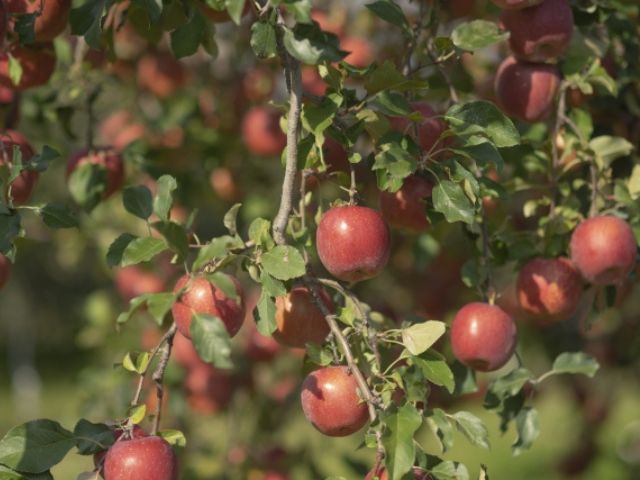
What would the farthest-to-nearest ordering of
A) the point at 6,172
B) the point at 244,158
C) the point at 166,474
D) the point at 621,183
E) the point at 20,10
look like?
the point at 244,158 < the point at 621,183 < the point at 20,10 < the point at 6,172 < the point at 166,474

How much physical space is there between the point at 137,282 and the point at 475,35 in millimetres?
1612

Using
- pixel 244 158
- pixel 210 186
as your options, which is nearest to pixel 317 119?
pixel 210 186

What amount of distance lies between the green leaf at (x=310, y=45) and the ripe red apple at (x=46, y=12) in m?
0.46

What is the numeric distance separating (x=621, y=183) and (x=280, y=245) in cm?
64

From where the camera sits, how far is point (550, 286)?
152 cm

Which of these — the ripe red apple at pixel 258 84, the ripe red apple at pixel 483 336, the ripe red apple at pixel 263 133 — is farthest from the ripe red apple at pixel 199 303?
the ripe red apple at pixel 258 84

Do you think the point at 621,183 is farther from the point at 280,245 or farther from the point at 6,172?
the point at 6,172

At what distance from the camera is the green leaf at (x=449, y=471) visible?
3.72 feet

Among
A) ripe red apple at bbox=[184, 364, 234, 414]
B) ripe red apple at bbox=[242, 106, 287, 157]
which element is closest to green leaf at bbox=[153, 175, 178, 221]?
ripe red apple at bbox=[242, 106, 287, 157]

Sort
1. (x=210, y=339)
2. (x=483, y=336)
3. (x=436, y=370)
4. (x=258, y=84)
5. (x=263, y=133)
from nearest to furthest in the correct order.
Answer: (x=210, y=339) → (x=436, y=370) → (x=483, y=336) → (x=263, y=133) → (x=258, y=84)

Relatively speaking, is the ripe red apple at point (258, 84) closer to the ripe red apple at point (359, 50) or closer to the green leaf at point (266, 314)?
the ripe red apple at point (359, 50)

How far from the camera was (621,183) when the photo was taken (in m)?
1.55

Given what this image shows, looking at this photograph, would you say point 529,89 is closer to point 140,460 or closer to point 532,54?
point 532,54

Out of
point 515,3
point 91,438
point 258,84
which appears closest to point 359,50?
point 258,84
